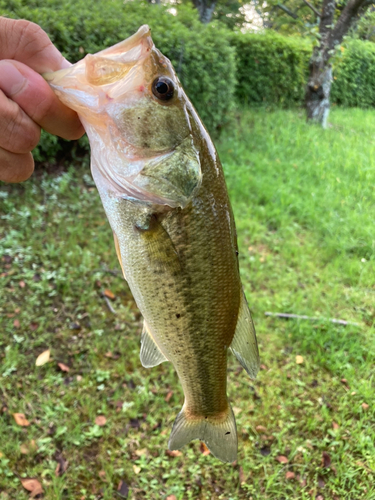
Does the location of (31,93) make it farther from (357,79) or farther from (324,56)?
(357,79)

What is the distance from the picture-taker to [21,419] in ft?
8.75

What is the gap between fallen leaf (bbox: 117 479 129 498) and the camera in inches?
95.5

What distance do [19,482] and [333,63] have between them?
953 cm

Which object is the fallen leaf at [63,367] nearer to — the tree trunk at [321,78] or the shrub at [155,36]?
the shrub at [155,36]

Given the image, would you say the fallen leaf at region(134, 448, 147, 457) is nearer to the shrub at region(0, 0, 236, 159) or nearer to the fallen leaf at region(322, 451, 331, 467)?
the fallen leaf at region(322, 451, 331, 467)

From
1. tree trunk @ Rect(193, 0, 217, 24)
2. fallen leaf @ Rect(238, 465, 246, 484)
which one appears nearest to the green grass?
fallen leaf @ Rect(238, 465, 246, 484)

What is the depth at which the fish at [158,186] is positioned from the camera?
1.17 m

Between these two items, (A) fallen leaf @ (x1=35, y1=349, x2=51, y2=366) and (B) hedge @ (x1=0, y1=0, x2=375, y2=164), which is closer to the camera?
(A) fallen leaf @ (x1=35, y1=349, x2=51, y2=366)

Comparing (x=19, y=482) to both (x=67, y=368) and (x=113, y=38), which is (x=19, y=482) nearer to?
(x=67, y=368)

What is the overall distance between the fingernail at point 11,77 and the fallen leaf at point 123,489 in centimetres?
241

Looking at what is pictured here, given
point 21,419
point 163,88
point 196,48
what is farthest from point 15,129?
point 196,48

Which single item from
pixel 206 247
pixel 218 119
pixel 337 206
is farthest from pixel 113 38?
pixel 206 247

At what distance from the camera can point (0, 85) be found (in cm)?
118

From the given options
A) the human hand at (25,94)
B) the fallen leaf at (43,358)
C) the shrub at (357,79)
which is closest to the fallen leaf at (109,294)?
the fallen leaf at (43,358)
